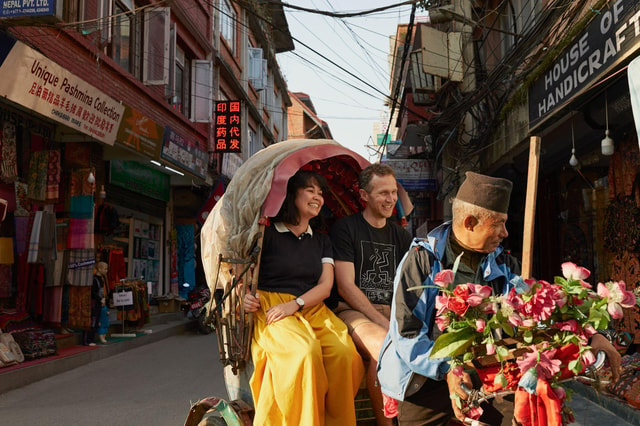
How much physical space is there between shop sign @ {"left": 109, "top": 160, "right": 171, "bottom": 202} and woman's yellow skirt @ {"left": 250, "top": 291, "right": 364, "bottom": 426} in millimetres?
9339

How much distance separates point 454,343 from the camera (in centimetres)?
192

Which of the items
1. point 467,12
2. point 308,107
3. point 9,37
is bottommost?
point 9,37

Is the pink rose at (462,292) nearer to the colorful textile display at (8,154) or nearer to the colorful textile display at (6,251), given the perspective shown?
the colorful textile display at (8,154)

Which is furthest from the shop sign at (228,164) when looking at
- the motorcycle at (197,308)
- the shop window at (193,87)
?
the motorcycle at (197,308)

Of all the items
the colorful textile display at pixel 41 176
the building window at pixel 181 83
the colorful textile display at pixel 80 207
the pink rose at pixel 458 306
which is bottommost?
the pink rose at pixel 458 306

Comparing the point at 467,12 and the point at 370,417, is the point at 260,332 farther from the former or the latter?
the point at 467,12

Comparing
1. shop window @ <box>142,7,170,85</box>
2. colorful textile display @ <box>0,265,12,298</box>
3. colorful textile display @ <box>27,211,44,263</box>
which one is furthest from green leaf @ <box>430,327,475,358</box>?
shop window @ <box>142,7,170,85</box>

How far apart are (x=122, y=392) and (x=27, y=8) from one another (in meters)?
4.80

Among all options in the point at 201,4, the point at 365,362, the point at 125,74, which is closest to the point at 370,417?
the point at 365,362

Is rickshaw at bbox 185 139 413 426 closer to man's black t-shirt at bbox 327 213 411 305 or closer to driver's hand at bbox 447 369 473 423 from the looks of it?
man's black t-shirt at bbox 327 213 411 305

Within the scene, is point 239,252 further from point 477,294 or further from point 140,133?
point 140,133

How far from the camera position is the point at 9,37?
6375 millimetres

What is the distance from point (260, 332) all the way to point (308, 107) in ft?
131

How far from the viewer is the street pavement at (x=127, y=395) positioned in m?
5.44
